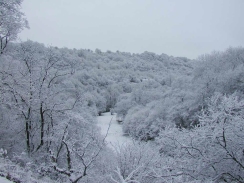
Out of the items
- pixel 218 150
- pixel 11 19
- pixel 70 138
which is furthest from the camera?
pixel 11 19

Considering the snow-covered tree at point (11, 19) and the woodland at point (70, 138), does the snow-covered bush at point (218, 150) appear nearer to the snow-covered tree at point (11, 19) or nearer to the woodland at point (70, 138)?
the woodland at point (70, 138)

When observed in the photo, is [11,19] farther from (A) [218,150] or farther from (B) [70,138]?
(A) [218,150]

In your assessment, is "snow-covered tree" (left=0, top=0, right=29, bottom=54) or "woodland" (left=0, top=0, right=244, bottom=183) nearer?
"woodland" (left=0, top=0, right=244, bottom=183)

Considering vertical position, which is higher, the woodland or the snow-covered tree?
the snow-covered tree

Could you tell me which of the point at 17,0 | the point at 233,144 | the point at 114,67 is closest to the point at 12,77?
the point at 17,0

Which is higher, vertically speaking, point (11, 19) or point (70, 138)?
point (11, 19)

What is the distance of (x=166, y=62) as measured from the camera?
89.6m

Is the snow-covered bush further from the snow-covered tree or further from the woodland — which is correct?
the snow-covered tree

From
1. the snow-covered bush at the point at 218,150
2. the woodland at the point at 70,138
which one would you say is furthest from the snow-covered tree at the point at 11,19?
the snow-covered bush at the point at 218,150

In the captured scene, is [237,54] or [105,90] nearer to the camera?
[237,54]

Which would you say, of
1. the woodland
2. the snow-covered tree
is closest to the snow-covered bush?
the woodland

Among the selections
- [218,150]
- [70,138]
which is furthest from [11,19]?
[218,150]

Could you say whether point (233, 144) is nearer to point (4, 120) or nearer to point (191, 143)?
point (191, 143)

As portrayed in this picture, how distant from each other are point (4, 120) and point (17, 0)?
5409 mm
